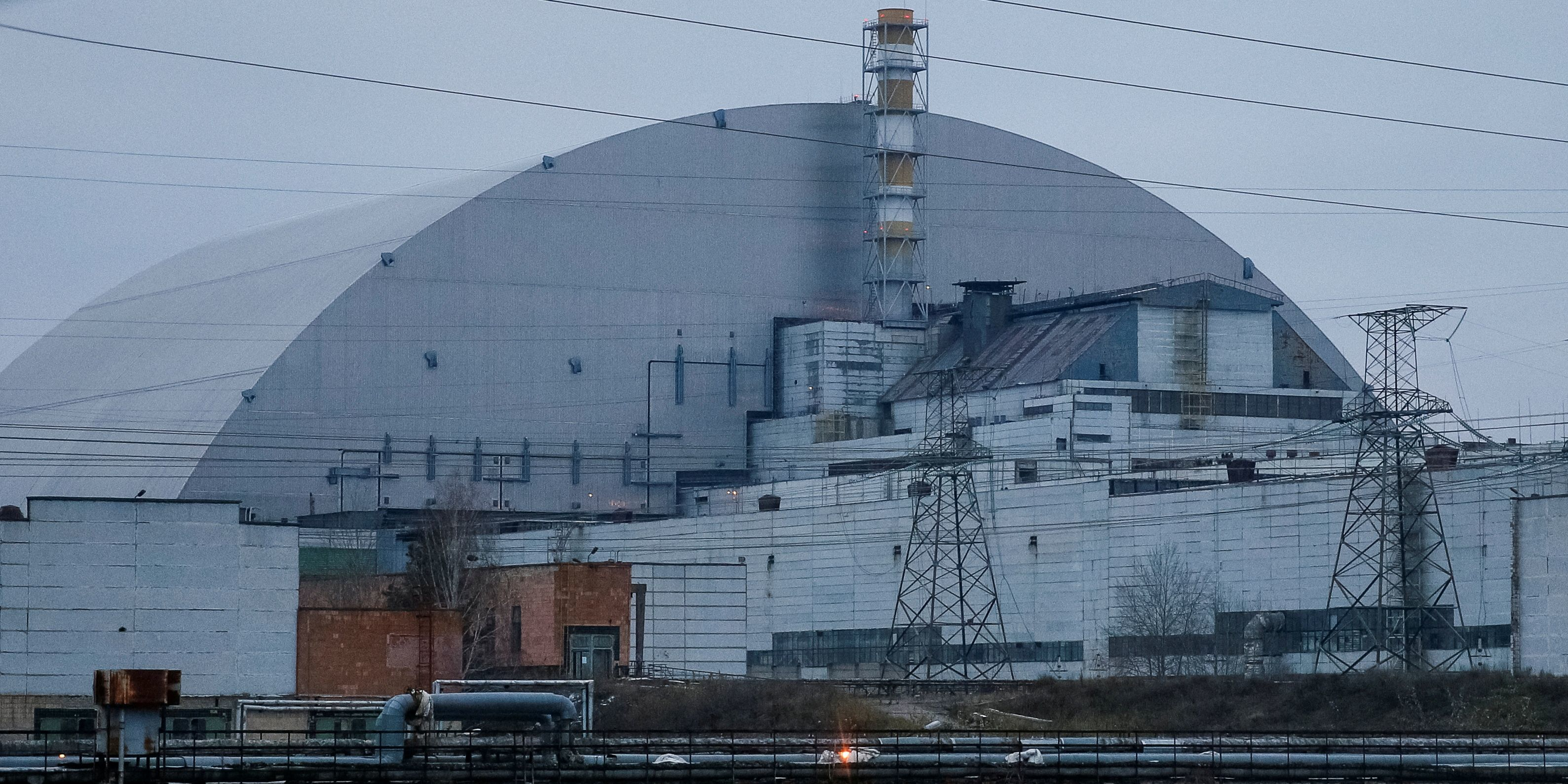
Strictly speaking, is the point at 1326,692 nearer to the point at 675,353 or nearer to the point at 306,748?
the point at 306,748

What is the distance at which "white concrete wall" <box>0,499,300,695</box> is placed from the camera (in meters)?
35.6

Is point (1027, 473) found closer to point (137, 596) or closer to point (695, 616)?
point (695, 616)

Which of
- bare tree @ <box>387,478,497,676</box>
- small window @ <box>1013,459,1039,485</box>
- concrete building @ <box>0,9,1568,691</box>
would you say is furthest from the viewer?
small window @ <box>1013,459,1039,485</box>

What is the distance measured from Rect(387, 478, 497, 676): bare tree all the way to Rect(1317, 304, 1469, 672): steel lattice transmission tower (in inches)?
764

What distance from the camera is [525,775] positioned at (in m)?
26.8

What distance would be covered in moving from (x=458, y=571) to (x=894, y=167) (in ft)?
81.9

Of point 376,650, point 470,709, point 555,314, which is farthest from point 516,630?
point 555,314

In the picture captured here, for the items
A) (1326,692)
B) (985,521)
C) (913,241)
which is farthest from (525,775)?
(913,241)

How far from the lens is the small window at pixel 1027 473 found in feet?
217

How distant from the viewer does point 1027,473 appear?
6650 centimetres

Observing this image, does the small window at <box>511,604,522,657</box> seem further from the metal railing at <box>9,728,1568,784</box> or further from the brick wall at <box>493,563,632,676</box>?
the metal railing at <box>9,728,1568,784</box>

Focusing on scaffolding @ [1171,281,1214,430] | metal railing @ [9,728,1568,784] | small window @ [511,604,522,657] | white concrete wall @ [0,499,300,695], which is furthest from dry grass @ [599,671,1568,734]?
scaffolding @ [1171,281,1214,430]

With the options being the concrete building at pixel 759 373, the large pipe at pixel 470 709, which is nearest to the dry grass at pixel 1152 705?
the large pipe at pixel 470 709

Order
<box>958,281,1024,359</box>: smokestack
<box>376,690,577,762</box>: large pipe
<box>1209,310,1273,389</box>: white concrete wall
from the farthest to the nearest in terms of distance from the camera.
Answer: <box>958,281,1024,359</box>: smokestack
<box>1209,310,1273,389</box>: white concrete wall
<box>376,690,577,762</box>: large pipe
